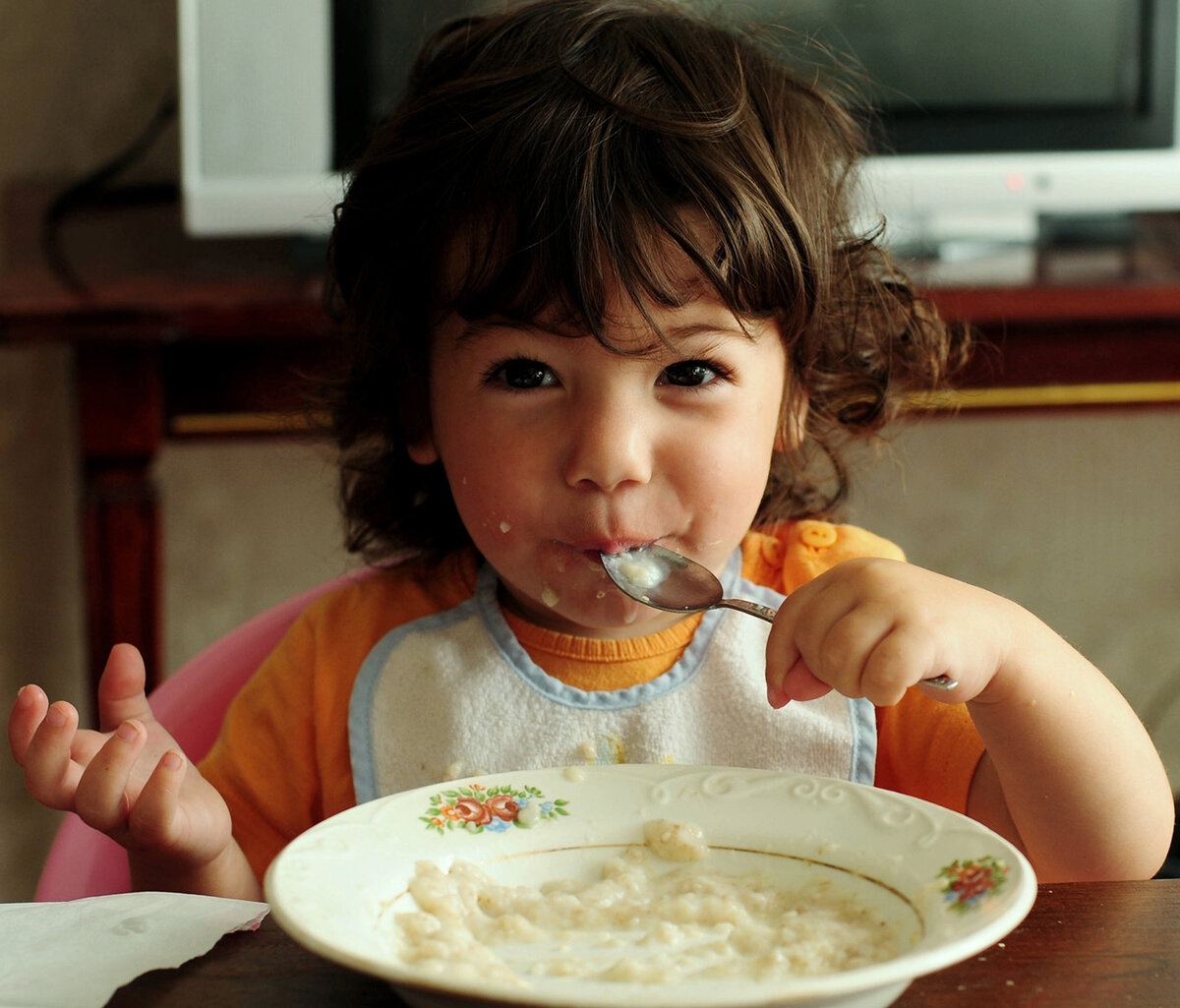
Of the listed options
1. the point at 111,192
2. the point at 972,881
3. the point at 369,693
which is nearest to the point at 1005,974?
the point at 972,881

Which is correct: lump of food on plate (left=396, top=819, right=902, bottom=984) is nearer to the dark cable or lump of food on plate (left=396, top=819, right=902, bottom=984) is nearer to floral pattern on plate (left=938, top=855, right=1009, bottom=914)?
floral pattern on plate (left=938, top=855, right=1009, bottom=914)

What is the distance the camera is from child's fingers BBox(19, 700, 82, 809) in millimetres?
682

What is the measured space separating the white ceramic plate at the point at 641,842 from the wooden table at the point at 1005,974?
22 mm

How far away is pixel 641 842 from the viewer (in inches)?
24.7

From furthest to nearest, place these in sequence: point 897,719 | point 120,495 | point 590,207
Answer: point 120,495 < point 897,719 < point 590,207

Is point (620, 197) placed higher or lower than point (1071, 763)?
higher

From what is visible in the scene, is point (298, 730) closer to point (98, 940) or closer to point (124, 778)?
point (124, 778)

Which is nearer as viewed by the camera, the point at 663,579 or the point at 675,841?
the point at 675,841

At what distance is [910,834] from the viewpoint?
586 mm

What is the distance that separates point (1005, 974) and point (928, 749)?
400 millimetres

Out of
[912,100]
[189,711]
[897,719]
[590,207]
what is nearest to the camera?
[590,207]

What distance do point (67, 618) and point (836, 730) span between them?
1647 mm

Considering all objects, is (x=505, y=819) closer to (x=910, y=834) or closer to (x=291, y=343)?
(x=910, y=834)

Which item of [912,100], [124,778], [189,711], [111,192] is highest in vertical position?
[912,100]
